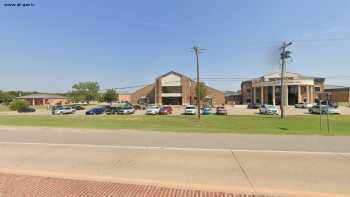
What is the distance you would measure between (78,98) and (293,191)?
108 meters

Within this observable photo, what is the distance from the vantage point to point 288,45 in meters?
32.9

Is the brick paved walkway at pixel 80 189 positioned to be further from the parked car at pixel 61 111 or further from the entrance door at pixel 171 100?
the entrance door at pixel 171 100

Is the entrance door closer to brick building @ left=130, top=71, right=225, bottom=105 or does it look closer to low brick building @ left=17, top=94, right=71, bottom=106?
brick building @ left=130, top=71, right=225, bottom=105

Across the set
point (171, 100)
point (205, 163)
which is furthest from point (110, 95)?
point (205, 163)

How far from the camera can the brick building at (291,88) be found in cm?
7406

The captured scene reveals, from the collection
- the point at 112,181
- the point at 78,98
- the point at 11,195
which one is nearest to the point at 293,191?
the point at 112,181

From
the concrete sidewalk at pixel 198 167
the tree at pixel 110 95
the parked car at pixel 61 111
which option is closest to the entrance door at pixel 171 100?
the tree at pixel 110 95

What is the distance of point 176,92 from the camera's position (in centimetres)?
7975

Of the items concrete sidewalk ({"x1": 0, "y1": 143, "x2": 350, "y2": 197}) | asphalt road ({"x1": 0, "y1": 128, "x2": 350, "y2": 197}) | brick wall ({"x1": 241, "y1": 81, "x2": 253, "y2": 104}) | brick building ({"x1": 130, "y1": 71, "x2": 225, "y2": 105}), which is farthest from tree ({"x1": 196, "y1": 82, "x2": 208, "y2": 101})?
concrete sidewalk ({"x1": 0, "y1": 143, "x2": 350, "y2": 197})

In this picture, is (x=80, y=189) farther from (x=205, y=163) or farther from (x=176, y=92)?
(x=176, y=92)

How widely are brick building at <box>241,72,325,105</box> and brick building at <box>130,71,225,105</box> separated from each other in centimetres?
1280

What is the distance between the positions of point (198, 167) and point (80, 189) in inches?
127

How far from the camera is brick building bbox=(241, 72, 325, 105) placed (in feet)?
243

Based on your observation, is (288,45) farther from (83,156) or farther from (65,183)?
(65,183)
